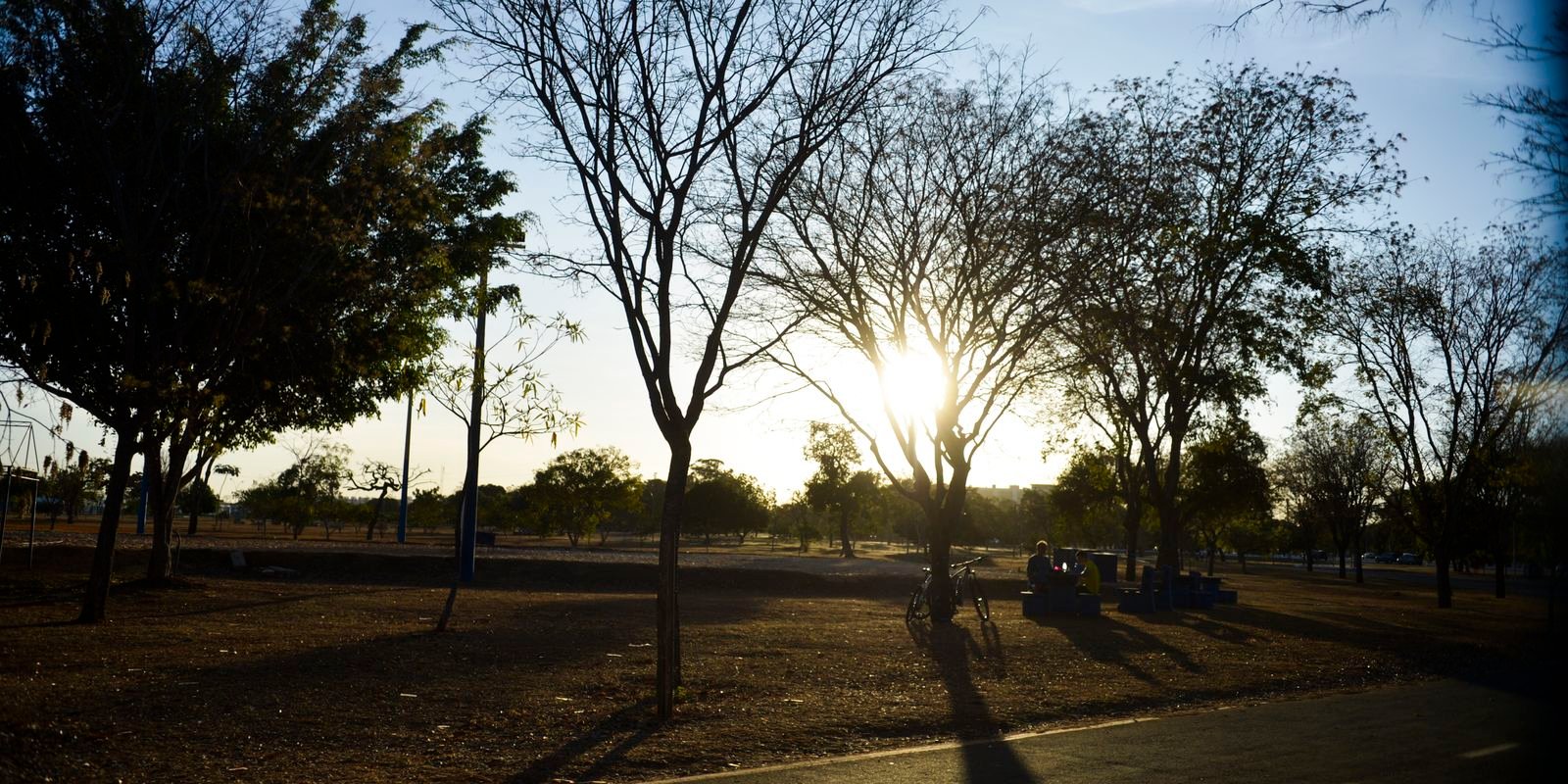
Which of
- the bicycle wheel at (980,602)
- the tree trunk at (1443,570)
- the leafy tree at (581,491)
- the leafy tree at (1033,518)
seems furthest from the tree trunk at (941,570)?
the leafy tree at (1033,518)

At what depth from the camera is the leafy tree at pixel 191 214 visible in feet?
48.2

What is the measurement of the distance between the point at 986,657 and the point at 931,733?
19.2 feet

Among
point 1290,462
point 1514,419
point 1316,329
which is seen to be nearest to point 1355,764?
point 1316,329

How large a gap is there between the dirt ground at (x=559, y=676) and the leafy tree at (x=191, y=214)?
148 inches

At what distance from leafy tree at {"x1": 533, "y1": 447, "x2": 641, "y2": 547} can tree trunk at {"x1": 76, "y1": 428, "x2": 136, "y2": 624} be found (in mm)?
48191

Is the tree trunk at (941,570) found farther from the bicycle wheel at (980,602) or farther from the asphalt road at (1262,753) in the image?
the asphalt road at (1262,753)

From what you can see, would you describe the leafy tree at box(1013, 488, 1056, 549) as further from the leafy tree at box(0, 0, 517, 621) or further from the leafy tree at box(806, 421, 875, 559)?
the leafy tree at box(0, 0, 517, 621)

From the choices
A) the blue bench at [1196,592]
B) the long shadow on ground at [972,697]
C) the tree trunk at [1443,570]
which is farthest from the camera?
the tree trunk at [1443,570]

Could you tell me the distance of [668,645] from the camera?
9.40 metres

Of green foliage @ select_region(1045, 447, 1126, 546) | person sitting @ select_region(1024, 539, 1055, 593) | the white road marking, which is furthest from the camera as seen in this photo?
green foliage @ select_region(1045, 447, 1126, 546)

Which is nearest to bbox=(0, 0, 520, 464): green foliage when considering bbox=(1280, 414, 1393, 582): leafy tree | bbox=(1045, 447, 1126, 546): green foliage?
bbox=(1045, 447, 1126, 546): green foliage

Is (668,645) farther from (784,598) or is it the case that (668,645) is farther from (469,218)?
(784,598)

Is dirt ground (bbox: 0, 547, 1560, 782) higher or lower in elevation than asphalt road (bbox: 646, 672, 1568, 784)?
lower

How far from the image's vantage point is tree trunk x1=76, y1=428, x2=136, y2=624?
14.6m
